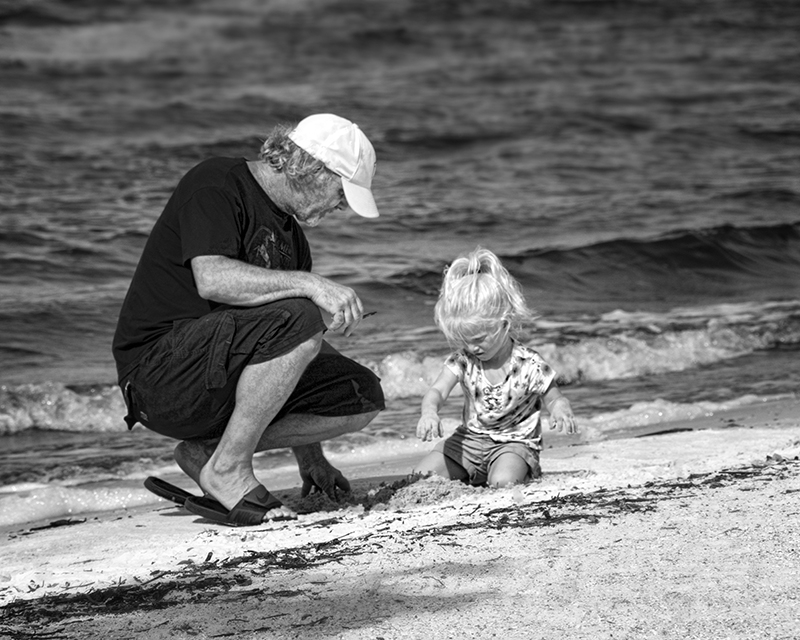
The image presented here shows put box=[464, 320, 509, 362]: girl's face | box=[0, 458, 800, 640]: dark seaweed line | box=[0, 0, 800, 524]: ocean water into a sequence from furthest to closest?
box=[0, 0, 800, 524]: ocean water
box=[464, 320, 509, 362]: girl's face
box=[0, 458, 800, 640]: dark seaweed line

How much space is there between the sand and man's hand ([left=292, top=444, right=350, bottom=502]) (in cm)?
9

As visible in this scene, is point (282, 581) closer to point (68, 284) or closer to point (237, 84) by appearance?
point (68, 284)

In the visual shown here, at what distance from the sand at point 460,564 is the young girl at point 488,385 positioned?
0.58 ft

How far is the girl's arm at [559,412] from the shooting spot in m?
4.10

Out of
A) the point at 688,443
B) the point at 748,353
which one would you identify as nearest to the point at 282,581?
the point at 688,443

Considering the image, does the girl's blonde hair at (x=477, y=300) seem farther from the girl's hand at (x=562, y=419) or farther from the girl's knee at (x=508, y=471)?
the girl's knee at (x=508, y=471)

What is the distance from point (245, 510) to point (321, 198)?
3.73 feet

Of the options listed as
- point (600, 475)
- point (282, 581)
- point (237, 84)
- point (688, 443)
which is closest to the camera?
point (282, 581)

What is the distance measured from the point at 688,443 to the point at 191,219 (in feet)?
8.02

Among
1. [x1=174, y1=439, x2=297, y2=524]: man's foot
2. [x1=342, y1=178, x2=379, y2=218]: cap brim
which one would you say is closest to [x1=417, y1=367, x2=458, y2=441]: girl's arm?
[x1=174, y1=439, x2=297, y2=524]: man's foot

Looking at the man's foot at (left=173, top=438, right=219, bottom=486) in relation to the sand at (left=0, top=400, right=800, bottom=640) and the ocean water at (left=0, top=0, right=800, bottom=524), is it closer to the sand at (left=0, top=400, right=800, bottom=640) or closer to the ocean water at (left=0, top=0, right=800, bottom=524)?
the sand at (left=0, top=400, right=800, bottom=640)

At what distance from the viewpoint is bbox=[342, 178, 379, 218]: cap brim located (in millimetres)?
3973

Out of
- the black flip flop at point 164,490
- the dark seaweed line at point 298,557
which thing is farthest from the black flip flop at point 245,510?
the dark seaweed line at point 298,557

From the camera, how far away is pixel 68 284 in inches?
353
